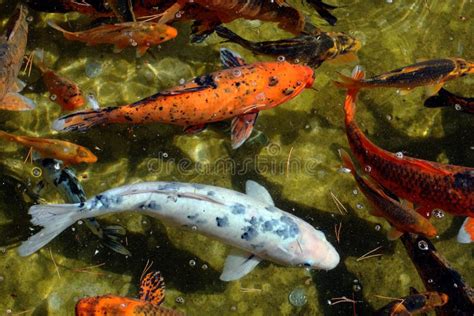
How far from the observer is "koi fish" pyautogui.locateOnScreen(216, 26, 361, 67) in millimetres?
5227

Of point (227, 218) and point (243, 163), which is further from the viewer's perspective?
point (243, 163)

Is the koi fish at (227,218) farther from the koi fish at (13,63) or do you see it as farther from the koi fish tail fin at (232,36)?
the koi fish tail fin at (232,36)

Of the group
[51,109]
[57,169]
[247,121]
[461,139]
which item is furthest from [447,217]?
[51,109]

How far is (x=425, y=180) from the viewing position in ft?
15.4

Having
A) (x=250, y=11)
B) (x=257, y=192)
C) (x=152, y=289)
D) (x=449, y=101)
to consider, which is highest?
(x=250, y=11)

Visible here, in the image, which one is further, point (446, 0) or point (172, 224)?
point (446, 0)

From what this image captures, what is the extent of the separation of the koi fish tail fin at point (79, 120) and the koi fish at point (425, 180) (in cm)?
245

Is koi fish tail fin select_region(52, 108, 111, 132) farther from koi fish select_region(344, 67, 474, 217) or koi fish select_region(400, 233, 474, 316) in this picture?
koi fish select_region(400, 233, 474, 316)

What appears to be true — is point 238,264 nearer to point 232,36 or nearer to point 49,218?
point 49,218

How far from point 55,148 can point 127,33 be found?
4.26 ft

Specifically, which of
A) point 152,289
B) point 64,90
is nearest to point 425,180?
point 152,289

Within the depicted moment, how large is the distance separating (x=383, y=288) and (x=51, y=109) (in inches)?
155

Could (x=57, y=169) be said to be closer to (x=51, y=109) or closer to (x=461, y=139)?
(x=51, y=109)

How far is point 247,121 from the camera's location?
507 cm
